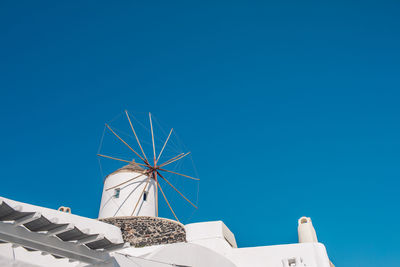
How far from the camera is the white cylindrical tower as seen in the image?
44.1 feet

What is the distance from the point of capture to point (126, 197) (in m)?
Result: 13.7

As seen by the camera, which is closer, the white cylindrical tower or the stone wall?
the stone wall

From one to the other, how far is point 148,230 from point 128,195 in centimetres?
212

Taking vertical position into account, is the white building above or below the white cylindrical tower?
below

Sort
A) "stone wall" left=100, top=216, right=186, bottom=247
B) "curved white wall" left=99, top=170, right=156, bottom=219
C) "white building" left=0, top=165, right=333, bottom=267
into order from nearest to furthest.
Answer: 1. "white building" left=0, top=165, right=333, bottom=267
2. "stone wall" left=100, top=216, right=186, bottom=247
3. "curved white wall" left=99, top=170, right=156, bottom=219

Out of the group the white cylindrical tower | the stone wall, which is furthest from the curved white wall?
the stone wall

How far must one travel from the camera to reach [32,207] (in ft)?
29.6

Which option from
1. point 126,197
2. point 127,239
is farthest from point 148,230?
point 126,197

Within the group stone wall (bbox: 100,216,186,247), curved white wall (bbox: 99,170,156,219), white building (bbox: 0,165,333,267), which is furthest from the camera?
curved white wall (bbox: 99,170,156,219)

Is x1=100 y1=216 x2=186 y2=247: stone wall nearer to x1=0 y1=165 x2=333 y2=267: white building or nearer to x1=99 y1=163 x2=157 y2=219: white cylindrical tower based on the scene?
x1=0 y1=165 x2=333 y2=267: white building

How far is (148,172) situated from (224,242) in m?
5.55

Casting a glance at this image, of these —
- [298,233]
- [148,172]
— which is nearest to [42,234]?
[298,233]

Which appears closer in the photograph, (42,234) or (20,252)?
(42,234)

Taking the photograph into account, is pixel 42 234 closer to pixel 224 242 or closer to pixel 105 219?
pixel 224 242
